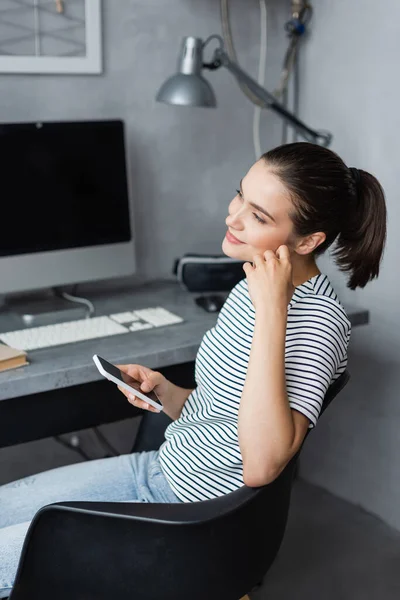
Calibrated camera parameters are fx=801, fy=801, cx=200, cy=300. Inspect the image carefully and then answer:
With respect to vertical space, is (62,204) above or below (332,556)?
above

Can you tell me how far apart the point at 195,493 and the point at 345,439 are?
1.28 metres

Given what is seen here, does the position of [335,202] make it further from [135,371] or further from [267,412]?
[135,371]

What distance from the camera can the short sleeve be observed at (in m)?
1.29

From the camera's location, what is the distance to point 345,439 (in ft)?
8.57

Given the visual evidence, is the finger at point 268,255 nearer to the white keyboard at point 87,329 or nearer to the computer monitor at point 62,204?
the white keyboard at point 87,329

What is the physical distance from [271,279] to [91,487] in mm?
558

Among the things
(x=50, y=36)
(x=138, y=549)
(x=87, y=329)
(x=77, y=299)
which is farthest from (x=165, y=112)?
(x=138, y=549)

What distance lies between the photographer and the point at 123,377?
151 centimetres

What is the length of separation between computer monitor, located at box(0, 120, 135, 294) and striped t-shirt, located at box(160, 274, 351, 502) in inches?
24.4

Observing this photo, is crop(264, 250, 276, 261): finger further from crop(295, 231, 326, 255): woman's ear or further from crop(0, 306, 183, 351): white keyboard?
crop(0, 306, 183, 351): white keyboard

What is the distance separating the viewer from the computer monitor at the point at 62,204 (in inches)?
76.5

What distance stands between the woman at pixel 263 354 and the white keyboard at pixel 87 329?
0.31m

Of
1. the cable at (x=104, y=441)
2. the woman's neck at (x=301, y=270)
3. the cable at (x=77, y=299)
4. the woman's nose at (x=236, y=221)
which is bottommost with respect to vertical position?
the cable at (x=104, y=441)

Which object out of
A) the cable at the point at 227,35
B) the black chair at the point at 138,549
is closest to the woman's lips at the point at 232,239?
the black chair at the point at 138,549
